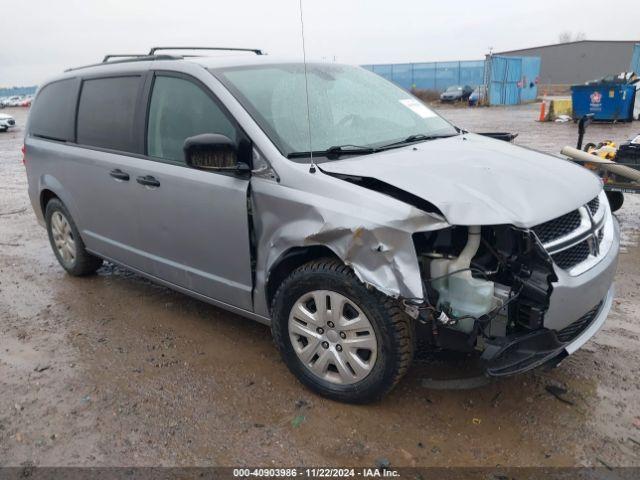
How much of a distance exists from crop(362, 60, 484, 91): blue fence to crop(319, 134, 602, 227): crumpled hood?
39092 mm

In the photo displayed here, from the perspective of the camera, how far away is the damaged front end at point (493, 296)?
2553 mm

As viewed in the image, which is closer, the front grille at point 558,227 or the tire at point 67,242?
the front grille at point 558,227

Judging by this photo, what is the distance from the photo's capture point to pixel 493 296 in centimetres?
258

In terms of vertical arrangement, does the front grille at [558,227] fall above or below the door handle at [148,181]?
below

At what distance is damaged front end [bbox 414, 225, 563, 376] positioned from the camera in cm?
255

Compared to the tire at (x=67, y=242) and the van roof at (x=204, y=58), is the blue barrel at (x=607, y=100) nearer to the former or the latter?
the van roof at (x=204, y=58)

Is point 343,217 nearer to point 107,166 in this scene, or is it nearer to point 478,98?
point 107,166

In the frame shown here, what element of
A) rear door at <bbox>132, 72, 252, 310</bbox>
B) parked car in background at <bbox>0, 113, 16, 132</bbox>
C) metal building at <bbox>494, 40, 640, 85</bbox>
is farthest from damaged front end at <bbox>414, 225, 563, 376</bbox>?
metal building at <bbox>494, 40, 640, 85</bbox>

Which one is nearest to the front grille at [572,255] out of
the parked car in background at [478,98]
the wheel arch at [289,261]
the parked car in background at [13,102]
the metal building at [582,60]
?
the wheel arch at [289,261]

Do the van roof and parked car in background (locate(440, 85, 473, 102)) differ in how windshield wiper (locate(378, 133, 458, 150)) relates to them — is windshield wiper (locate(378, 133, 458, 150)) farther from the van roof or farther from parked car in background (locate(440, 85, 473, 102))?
parked car in background (locate(440, 85, 473, 102))

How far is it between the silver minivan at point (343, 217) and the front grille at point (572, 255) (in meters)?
0.01

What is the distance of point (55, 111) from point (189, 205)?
230 cm

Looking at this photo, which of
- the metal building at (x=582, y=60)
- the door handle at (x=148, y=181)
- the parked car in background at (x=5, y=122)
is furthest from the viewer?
the metal building at (x=582, y=60)

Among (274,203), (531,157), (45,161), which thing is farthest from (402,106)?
(45,161)
